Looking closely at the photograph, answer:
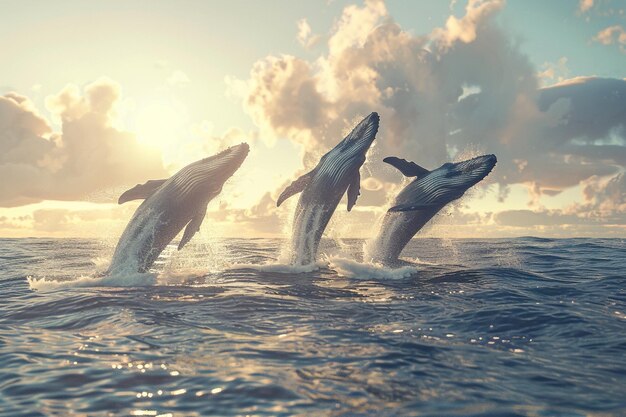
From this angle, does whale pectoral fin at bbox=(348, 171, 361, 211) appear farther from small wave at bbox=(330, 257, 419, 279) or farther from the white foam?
the white foam

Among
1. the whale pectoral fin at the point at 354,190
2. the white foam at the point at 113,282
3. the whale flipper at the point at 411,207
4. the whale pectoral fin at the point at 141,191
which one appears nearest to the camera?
the white foam at the point at 113,282

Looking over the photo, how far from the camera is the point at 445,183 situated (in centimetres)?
2366

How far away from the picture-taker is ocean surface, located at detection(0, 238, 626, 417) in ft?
26.4

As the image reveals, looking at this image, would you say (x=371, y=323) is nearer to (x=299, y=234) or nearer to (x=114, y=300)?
(x=114, y=300)

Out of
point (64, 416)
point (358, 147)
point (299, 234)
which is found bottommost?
point (64, 416)

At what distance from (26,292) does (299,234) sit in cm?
1072

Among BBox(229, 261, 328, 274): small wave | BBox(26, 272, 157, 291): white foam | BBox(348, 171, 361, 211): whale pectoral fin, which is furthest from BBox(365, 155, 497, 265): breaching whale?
BBox(26, 272, 157, 291): white foam

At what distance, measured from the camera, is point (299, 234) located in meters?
23.6

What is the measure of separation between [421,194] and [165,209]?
10.9 m

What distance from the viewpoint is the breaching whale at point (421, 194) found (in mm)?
23562

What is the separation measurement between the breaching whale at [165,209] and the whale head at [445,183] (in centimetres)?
825

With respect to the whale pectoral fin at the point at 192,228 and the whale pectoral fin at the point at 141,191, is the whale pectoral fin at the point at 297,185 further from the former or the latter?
the whale pectoral fin at the point at 141,191

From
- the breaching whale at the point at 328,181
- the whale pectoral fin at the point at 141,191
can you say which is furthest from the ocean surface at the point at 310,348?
the breaching whale at the point at 328,181

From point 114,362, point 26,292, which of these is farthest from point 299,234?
point 114,362
